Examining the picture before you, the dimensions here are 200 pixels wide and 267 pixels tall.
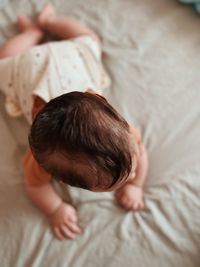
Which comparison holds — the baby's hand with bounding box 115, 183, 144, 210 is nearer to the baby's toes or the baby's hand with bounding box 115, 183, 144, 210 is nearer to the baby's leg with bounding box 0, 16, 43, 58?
the baby's toes

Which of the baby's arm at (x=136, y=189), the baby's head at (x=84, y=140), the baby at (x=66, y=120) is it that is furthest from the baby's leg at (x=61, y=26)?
the baby's head at (x=84, y=140)

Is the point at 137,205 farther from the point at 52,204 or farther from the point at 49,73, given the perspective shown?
the point at 49,73

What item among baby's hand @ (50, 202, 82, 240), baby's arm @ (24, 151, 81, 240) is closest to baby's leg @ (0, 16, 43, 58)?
baby's arm @ (24, 151, 81, 240)

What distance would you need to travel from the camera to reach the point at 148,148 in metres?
0.96

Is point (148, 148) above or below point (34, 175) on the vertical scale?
above

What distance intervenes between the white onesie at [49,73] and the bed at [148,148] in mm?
41

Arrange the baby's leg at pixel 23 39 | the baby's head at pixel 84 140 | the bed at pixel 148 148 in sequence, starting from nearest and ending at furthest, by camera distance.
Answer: the baby's head at pixel 84 140
the bed at pixel 148 148
the baby's leg at pixel 23 39

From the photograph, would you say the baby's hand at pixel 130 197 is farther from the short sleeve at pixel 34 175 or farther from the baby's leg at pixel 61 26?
the baby's leg at pixel 61 26

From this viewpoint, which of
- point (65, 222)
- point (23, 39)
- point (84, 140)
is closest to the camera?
point (84, 140)

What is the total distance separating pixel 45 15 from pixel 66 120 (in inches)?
23.2

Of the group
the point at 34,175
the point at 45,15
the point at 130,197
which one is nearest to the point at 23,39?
the point at 45,15

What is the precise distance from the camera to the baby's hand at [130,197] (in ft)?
2.90

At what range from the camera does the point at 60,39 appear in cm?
114

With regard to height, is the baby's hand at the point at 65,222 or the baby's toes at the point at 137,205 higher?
the baby's toes at the point at 137,205
